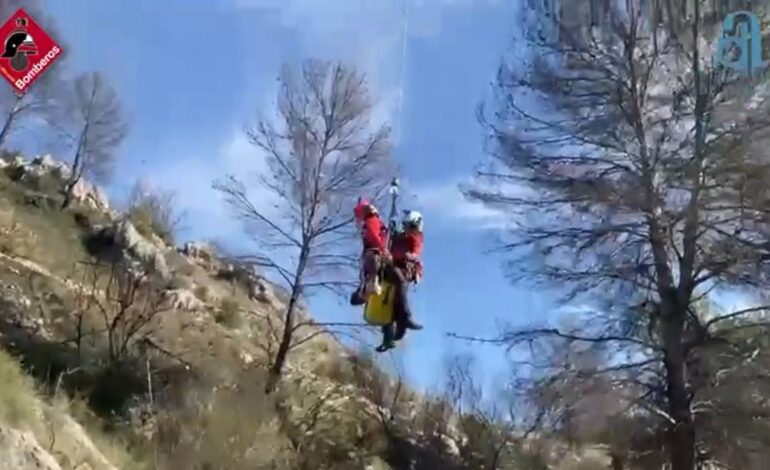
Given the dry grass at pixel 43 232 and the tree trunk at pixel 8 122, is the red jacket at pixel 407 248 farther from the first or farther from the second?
the tree trunk at pixel 8 122

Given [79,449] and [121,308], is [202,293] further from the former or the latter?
[79,449]

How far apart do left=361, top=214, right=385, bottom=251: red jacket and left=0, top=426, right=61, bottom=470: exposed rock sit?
3.93 m

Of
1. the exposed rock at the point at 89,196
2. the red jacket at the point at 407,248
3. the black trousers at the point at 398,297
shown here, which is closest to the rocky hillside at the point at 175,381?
the exposed rock at the point at 89,196

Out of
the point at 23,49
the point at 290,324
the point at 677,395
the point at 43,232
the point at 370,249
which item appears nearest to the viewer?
the point at 370,249

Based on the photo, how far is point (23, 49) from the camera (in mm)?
13828

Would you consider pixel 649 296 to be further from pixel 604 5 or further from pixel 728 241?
pixel 604 5

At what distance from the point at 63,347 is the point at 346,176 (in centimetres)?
591

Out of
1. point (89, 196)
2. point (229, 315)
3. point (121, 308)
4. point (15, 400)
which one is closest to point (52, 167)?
point (89, 196)

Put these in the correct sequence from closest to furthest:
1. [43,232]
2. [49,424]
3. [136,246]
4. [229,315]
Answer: [49,424] < [229,315] < [43,232] < [136,246]

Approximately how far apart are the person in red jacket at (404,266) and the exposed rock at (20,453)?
3884 mm

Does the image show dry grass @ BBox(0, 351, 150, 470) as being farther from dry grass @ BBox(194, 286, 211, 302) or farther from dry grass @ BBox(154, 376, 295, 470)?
dry grass @ BBox(194, 286, 211, 302)

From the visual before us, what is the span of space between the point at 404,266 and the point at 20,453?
4.33 meters

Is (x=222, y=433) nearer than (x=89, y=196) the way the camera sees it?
Yes

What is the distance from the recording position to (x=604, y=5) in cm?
1611
